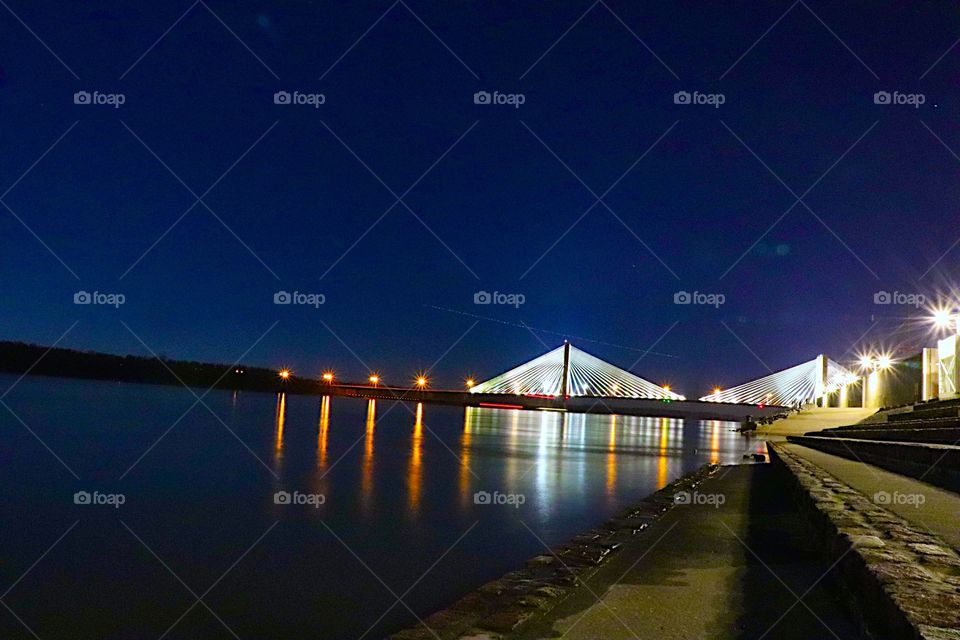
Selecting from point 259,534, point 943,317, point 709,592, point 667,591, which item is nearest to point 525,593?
point 667,591

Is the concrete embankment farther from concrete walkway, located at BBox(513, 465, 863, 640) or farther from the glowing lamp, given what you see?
the glowing lamp

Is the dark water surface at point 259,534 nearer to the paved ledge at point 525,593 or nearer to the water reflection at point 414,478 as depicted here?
the water reflection at point 414,478

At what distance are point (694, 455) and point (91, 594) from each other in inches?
1012

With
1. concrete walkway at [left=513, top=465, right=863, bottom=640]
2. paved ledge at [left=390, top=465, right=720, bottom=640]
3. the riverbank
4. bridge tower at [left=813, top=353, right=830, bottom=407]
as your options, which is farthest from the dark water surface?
bridge tower at [left=813, top=353, right=830, bottom=407]

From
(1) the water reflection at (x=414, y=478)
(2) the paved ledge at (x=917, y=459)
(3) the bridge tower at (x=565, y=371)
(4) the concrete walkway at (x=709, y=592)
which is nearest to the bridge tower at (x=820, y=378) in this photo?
(3) the bridge tower at (x=565, y=371)

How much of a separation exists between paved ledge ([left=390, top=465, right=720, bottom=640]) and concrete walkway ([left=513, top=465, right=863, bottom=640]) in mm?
133

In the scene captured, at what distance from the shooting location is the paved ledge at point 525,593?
4.45 m

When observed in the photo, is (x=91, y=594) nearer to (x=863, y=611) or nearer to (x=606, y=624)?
(x=606, y=624)

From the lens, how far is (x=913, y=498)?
21.5ft

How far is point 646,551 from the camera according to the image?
6.71 m

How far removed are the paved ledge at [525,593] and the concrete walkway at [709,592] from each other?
0.43 ft

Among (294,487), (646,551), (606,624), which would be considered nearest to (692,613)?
(606,624)

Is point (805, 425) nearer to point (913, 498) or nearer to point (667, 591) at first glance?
point (913, 498)

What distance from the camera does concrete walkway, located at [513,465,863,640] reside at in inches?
162
